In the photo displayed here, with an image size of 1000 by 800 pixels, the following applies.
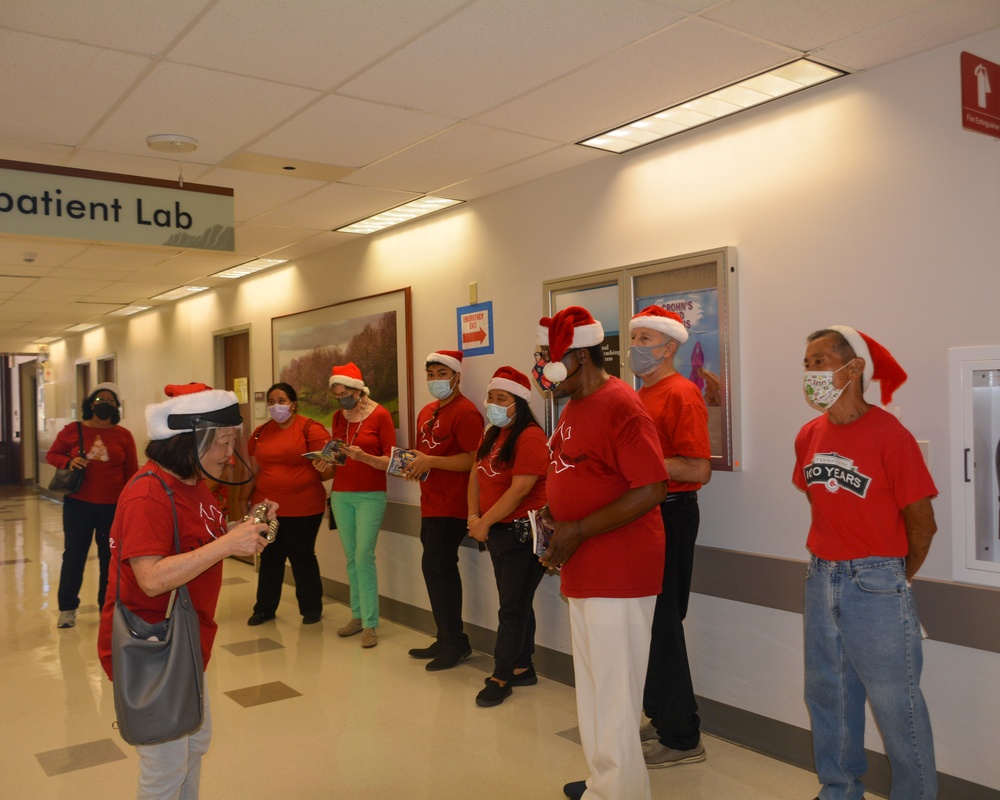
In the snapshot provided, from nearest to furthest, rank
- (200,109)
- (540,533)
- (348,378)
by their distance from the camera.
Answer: (540,533) < (200,109) < (348,378)

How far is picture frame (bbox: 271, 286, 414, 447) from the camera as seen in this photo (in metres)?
5.95

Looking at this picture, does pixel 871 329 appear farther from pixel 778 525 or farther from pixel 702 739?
pixel 702 739

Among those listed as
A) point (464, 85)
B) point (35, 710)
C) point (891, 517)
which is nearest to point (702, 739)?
point (891, 517)

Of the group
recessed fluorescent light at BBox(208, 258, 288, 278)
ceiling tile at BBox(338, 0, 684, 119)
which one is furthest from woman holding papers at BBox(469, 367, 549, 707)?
recessed fluorescent light at BBox(208, 258, 288, 278)

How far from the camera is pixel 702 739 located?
373 centimetres

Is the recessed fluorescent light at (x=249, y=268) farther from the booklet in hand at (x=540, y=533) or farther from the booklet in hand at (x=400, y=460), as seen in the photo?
the booklet in hand at (x=540, y=533)

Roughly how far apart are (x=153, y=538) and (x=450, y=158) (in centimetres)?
280

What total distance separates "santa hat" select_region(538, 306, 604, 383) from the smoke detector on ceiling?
2.15 metres

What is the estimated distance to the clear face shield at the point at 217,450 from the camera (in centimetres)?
229

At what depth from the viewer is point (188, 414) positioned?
89.7 inches

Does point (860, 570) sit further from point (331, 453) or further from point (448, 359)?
point (331, 453)

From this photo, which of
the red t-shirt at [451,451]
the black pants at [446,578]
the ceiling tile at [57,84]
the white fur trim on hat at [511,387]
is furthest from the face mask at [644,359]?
the ceiling tile at [57,84]

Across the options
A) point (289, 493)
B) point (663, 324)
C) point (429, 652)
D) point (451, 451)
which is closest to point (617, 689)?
point (663, 324)

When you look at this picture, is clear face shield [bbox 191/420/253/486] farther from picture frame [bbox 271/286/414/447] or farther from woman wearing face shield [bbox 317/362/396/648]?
picture frame [bbox 271/286/414/447]
